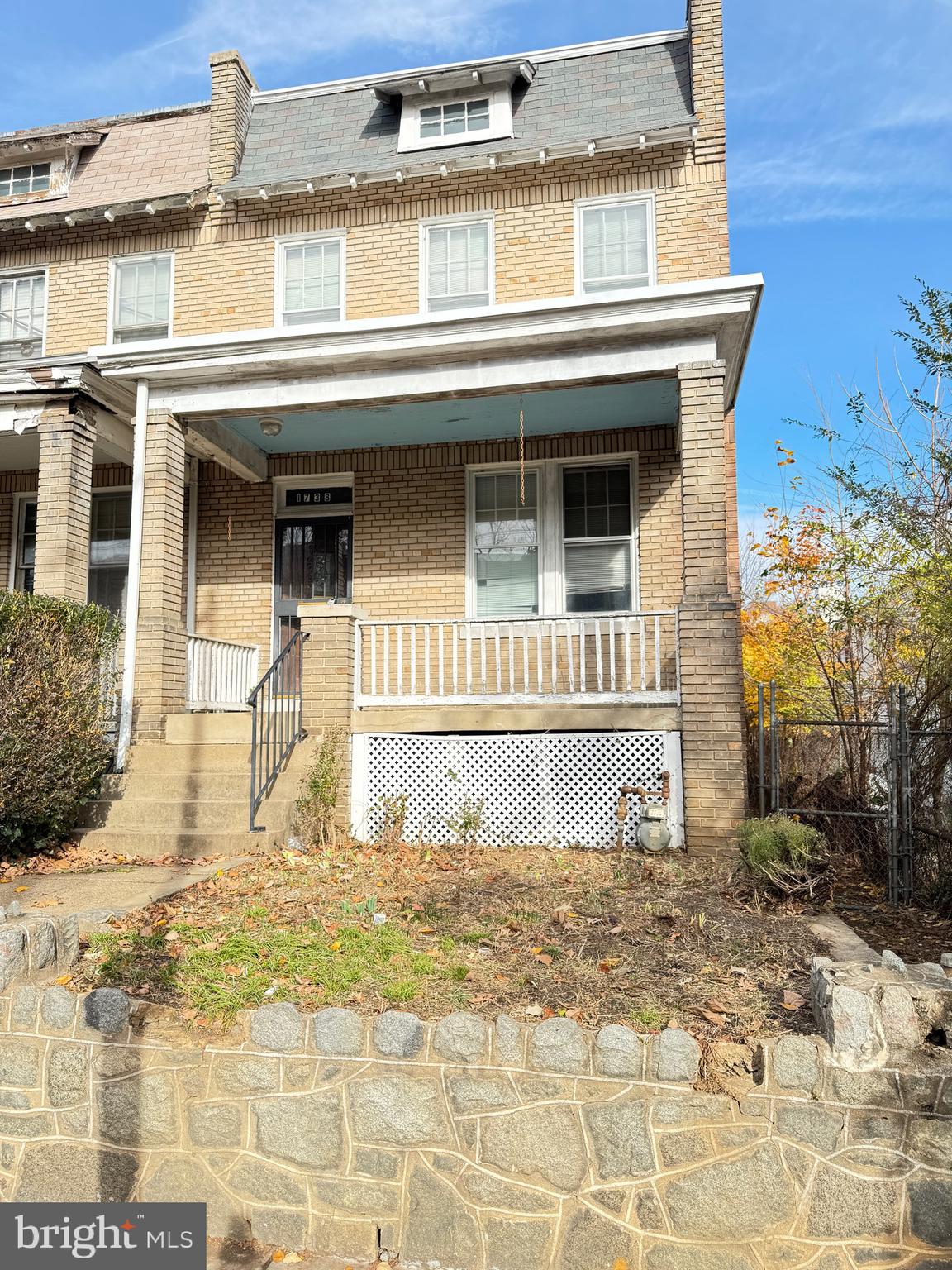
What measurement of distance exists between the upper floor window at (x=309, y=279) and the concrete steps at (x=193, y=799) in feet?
18.6

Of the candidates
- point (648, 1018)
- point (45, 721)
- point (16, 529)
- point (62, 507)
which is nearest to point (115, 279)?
point (16, 529)

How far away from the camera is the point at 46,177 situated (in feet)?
43.8

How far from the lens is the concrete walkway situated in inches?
233

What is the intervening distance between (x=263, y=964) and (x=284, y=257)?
10025 millimetres

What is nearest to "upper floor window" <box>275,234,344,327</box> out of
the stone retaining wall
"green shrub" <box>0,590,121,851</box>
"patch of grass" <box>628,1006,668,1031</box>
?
"green shrub" <box>0,590,121,851</box>

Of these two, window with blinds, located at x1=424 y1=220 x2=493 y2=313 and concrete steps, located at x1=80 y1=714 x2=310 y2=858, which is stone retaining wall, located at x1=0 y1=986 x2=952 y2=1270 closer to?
concrete steps, located at x1=80 y1=714 x2=310 y2=858

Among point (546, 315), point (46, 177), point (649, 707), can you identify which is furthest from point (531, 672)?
point (46, 177)

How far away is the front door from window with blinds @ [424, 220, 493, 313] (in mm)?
3063

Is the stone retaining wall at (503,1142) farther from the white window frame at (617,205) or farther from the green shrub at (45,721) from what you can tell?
the white window frame at (617,205)

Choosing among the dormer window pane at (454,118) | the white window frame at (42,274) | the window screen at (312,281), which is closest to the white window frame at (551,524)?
the window screen at (312,281)

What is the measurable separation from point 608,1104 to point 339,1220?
1.20 m

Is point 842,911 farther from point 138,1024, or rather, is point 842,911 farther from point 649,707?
point 138,1024

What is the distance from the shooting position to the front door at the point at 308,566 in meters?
11.8

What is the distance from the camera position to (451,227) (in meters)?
11.7
